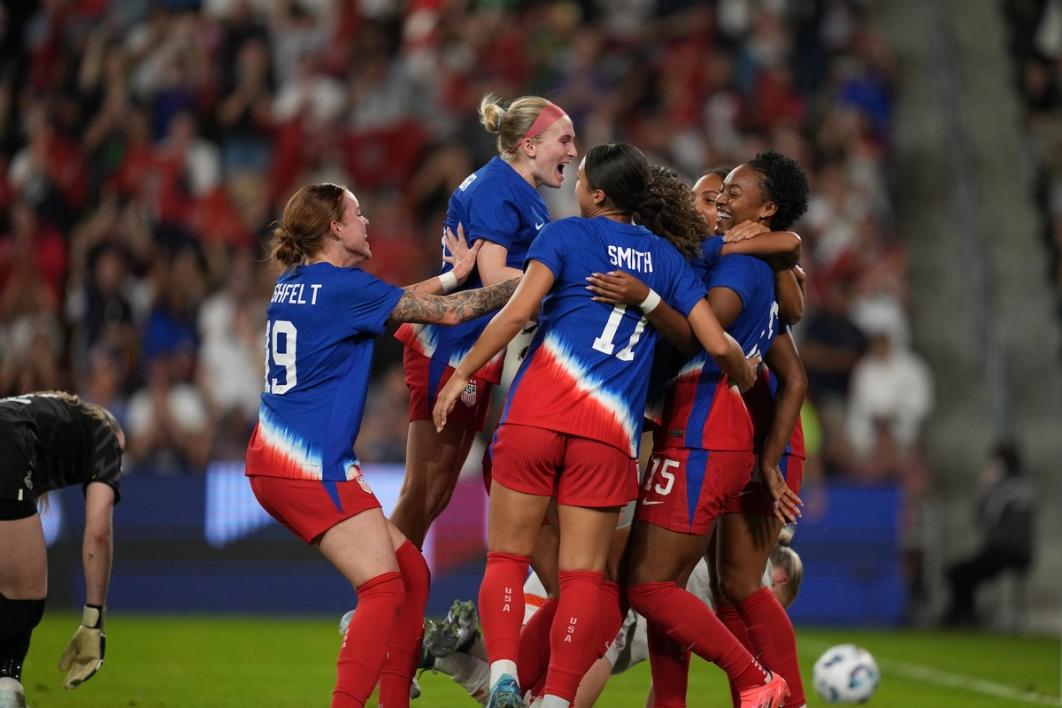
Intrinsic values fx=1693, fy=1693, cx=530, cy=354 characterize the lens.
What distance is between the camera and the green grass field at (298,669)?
382 inches

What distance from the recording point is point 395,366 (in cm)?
1608

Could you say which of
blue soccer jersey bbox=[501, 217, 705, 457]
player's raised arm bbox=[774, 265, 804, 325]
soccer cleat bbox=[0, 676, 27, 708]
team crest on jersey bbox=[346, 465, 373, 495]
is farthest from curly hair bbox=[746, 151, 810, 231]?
soccer cleat bbox=[0, 676, 27, 708]

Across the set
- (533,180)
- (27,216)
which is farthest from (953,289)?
(533,180)

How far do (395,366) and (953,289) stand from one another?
22.6 feet

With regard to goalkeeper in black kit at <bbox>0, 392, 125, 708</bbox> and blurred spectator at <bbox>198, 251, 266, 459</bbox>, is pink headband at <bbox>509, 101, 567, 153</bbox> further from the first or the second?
blurred spectator at <bbox>198, 251, 266, 459</bbox>

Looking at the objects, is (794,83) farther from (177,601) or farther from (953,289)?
(177,601)

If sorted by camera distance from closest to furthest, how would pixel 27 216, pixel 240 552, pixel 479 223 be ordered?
pixel 479 223
pixel 240 552
pixel 27 216

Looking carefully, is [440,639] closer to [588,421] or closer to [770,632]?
[588,421]

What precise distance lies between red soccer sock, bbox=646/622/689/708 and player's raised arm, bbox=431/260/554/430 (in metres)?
1.43

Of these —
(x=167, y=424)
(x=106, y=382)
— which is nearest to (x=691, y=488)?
(x=167, y=424)

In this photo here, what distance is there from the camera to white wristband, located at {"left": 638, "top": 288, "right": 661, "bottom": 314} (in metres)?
7.21

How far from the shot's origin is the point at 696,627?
7.30m

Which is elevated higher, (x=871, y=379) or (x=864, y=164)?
(x=864, y=164)

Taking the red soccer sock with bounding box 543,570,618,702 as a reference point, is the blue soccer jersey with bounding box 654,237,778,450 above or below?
above
